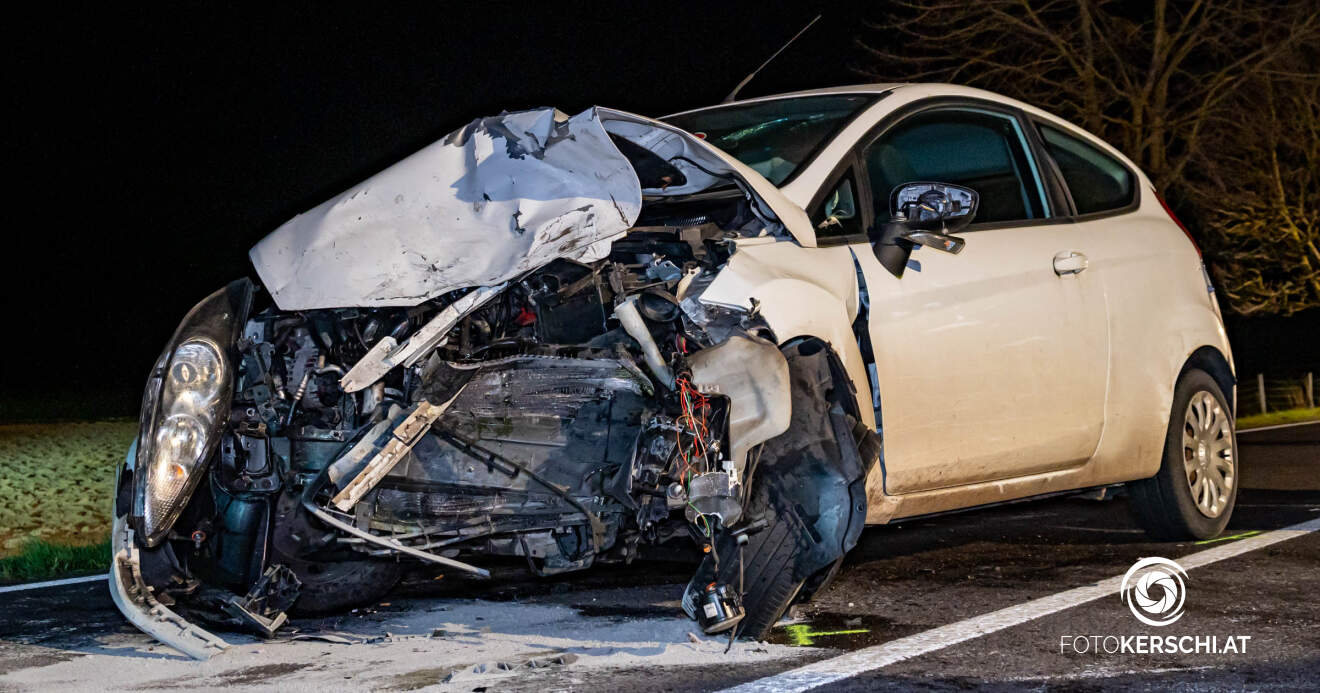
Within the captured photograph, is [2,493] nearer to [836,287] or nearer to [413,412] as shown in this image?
[413,412]

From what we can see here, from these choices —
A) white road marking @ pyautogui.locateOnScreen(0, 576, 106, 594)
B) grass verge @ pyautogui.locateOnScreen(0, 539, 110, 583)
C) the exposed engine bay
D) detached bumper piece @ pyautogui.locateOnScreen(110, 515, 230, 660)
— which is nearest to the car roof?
the exposed engine bay

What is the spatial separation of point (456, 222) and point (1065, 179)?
289 cm

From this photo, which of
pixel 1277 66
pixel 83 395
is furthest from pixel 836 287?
pixel 83 395

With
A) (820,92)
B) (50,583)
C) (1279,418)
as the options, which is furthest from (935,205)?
(1279,418)

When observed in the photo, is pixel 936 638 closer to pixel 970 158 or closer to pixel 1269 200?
pixel 970 158

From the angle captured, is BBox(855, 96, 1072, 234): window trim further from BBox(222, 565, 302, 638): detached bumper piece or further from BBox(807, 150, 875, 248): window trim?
BBox(222, 565, 302, 638): detached bumper piece

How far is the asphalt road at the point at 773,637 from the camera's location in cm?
400

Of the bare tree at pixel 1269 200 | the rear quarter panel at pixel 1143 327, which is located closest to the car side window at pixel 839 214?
the rear quarter panel at pixel 1143 327

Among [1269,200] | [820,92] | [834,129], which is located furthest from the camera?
[1269,200]

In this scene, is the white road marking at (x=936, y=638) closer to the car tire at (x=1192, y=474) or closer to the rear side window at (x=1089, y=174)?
the car tire at (x=1192, y=474)

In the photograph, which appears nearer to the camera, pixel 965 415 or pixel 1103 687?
pixel 1103 687

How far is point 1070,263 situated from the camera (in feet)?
18.1

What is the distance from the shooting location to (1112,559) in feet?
19.4

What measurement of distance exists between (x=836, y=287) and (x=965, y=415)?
2.49ft
